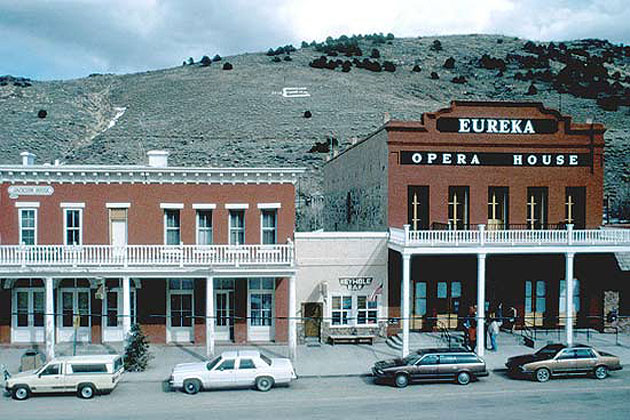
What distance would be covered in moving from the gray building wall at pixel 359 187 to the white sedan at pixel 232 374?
34.8ft

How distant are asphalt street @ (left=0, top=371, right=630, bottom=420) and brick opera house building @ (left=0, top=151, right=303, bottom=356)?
5.75m

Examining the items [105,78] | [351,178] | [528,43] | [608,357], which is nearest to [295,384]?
[608,357]

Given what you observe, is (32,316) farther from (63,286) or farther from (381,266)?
(381,266)

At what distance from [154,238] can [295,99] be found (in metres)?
61.0

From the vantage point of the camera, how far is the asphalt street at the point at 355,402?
16750mm

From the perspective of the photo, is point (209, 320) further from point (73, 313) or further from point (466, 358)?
point (466, 358)

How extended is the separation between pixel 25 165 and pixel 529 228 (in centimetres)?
2188

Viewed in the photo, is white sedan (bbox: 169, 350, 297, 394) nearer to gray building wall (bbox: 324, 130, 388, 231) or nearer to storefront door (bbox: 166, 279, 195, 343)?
storefront door (bbox: 166, 279, 195, 343)

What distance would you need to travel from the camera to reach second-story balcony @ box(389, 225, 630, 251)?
80.2 ft

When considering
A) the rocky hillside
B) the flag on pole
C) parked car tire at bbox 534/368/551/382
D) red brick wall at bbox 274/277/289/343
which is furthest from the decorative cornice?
the rocky hillside

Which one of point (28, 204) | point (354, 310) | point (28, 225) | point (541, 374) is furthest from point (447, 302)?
point (28, 204)

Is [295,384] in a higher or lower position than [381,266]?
lower

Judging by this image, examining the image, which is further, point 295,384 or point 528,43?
point 528,43

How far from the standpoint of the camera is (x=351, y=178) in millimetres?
35438
